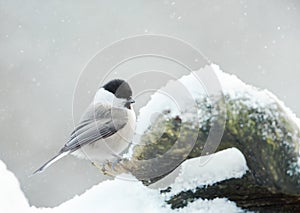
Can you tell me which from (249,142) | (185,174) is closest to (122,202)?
(185,174)

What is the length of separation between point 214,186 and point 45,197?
3.08m

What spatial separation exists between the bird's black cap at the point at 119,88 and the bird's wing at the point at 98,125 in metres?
0.05

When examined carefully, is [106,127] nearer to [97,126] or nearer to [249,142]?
[97,126]

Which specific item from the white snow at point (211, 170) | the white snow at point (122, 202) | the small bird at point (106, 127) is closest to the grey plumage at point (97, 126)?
the small bird at point (106, 127)

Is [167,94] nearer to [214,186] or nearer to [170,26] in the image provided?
[214,186]

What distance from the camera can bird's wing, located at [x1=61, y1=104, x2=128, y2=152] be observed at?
5.45 feet

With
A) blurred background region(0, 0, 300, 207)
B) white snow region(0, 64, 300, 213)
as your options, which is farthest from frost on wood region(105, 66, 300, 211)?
blurred background region(0, 0, 300, 207)

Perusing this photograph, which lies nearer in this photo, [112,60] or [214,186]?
[214,186]

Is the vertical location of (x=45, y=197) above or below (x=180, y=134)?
below

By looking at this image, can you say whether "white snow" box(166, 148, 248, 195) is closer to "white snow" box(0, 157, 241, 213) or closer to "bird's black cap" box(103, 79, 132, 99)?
"white snow" box(0, 157, 241, 213)

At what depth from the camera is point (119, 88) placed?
1717 millimetres

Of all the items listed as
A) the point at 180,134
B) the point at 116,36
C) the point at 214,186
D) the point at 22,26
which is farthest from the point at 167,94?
the point at 22,26

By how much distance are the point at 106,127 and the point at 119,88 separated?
14 cm

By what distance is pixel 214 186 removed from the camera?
3.98ft
